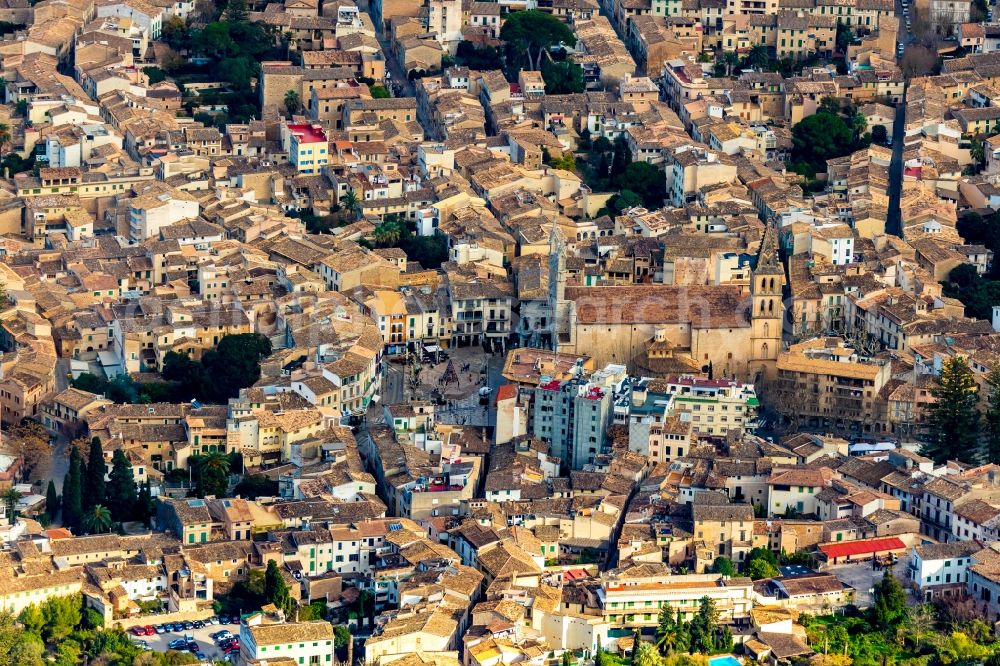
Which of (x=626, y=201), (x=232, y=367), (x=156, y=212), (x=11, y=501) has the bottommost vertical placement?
(x=11, y=501)

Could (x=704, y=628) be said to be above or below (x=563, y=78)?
below

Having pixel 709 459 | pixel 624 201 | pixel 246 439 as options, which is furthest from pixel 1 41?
pixel 709 459

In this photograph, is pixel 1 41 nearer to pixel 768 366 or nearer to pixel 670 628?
pixel 768 366

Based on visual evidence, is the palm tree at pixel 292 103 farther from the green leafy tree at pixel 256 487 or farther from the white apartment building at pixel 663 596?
the white apartment building at pixel 663 596

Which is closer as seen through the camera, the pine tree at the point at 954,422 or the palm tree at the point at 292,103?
the pine tree at the point at 954,422

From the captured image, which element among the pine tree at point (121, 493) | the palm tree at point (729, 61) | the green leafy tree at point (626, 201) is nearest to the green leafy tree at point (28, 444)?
the pine tree at point (121, 493)

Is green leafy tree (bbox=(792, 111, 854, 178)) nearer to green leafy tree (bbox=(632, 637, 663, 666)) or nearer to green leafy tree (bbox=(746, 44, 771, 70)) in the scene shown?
green leafy tree (bbox=(746, 44, 771, 70))

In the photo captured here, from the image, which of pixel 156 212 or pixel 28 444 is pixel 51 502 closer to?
pixel 28 444

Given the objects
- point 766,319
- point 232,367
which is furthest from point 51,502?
point 766,319
